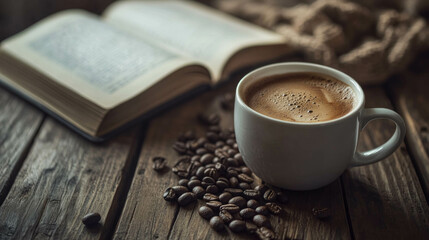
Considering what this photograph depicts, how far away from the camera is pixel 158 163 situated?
3.92 feet

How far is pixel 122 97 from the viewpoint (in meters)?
1.31

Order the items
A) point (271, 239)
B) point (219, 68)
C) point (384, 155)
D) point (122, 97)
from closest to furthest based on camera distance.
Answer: point (271, 239)
point (384, 155)
point (122, 97)
point (219, 68)

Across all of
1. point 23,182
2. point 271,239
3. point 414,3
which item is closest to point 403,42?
point 414,3

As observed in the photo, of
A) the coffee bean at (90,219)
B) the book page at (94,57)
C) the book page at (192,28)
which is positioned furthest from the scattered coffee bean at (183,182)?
the book page at (192,28)

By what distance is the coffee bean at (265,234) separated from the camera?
0.96 m

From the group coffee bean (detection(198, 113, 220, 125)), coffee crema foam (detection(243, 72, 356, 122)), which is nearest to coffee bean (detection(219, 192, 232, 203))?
coffee crema foam (detection(243, 72, 356, 122))

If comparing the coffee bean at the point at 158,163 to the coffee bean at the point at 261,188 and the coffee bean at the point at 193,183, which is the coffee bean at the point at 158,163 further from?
the coffee bean at the point at 261,188

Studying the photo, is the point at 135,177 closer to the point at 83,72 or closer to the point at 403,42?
the point at 83,72

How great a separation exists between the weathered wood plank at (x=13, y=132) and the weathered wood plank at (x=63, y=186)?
2 centimetres

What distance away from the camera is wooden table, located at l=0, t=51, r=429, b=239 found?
3.28 ft

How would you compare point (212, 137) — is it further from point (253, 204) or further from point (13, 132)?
point (13, 132)

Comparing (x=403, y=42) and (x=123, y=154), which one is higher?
(x=403, y=42)

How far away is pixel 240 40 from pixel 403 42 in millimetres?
532

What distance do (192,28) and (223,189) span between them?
0.78 metres
